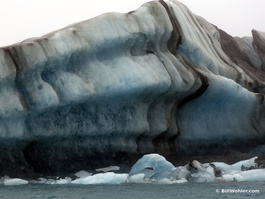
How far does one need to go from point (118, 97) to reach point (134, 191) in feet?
17.7

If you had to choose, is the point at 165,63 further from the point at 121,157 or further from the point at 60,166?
the point at 60,166

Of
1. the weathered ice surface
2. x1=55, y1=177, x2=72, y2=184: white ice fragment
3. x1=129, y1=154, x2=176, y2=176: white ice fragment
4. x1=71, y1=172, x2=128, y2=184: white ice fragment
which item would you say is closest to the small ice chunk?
the weathered ice surface

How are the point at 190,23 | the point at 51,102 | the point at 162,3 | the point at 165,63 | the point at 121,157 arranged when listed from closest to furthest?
the point at 51,102 → the point at 121,157 → the point at 165,63 → the point at 162,3 → the point at 190,23

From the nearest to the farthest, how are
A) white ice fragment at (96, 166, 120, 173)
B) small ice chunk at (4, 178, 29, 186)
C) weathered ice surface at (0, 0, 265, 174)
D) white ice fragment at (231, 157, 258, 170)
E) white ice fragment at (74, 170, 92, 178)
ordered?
small ice chunk at (4, 178, 29, 186) < weathered ice surface at (0, 0, 265, 174) < white ice fragment at (74, 170, 92, 178) < white ice fragment at (231, 157, 258, 170) < white ice fragment at (96, 166, 120, 173)

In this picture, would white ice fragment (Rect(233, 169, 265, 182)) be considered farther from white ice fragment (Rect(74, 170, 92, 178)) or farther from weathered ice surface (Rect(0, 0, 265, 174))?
white ice fragment (Rect(74, 170, 92, 178))

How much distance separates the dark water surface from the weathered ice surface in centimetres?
220

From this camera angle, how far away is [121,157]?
1756 centimetres

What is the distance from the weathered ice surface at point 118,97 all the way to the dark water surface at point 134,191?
2203 mm

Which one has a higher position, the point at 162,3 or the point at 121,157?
the point at 162,3

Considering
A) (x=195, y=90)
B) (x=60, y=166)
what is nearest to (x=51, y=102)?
(x=60, y=166)

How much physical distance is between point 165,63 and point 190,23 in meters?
3.75

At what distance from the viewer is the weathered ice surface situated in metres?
15.5

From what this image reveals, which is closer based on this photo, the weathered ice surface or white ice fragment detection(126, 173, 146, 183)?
white ice fragment detection(126, 173, 146, 183)

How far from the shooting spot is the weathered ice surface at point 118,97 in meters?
15.5
